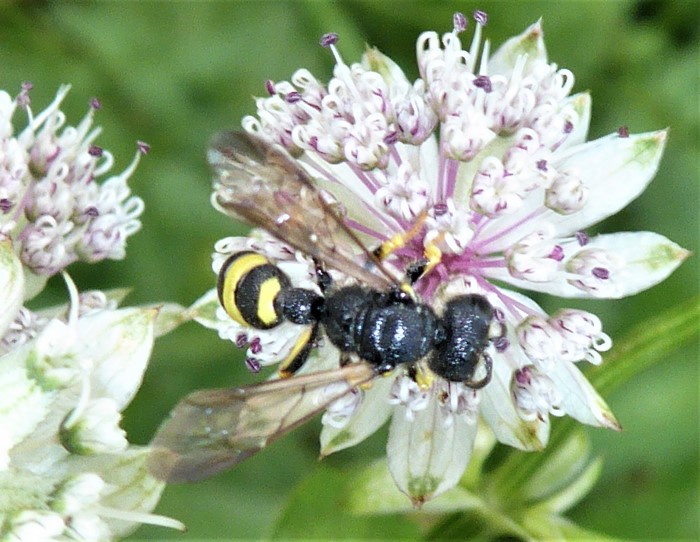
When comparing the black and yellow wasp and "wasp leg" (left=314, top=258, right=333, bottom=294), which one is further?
"wasp leg" (left=314, top=258, right=333, bottom=294)

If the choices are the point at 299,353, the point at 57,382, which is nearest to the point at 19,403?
the point at 57,382

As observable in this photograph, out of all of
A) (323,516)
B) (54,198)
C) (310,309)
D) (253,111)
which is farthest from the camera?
(253,111)

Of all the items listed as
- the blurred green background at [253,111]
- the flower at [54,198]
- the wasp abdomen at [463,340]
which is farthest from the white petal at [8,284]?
the blurred green background at [253,111]

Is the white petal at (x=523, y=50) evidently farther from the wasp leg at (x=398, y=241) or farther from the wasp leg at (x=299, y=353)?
the wasp leg at (x=299, y=353)

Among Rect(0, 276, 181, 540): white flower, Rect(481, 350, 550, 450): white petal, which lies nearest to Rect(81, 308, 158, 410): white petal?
Rect(0, 276, 181, 540): white flower

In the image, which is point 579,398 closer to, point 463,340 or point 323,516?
point 463,340

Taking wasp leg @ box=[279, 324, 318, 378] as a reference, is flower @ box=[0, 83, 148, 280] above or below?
above

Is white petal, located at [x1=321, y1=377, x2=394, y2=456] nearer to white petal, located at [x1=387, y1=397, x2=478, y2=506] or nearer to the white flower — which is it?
white petal, located at [x1=387, y1=397, x2=478, y2=506]
